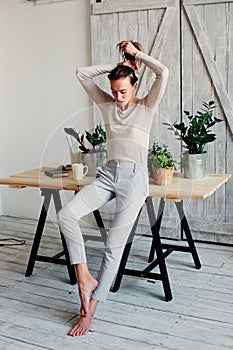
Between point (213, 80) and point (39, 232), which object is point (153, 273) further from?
point (213, 80)

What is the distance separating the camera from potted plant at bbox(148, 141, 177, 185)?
3166 mm

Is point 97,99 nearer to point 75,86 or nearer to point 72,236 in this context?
point 72,236

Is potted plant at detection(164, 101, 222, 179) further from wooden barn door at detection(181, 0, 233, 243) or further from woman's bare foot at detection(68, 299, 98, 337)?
woman's bare foot at detection(68, 299, 98, 337)

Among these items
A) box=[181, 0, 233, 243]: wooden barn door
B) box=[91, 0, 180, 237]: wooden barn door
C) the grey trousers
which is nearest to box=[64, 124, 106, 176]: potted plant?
the grey trousers

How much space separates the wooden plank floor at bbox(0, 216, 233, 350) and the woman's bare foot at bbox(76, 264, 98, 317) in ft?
0.38

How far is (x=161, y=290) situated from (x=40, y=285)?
81cm

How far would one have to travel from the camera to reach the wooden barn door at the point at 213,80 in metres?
3.80

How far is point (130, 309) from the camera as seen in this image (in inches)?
117

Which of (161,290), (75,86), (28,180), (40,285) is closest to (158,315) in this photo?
(161,290)

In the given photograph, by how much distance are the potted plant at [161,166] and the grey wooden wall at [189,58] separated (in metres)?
0.86

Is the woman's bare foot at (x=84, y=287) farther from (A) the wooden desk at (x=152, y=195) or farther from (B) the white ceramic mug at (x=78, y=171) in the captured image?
(B) the white ceramic mug at (x=78, y=171)

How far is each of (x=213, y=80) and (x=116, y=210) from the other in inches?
59.6

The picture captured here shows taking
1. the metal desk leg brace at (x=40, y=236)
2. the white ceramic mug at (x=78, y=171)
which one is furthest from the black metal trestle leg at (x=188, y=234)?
the metal desk leg brace at (x=40, y=236)

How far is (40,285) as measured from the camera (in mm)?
3377
